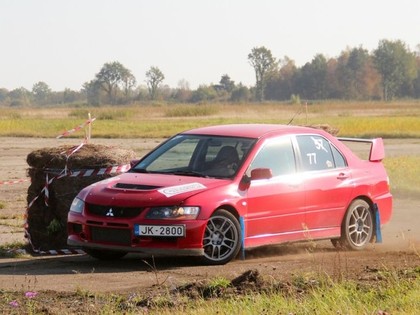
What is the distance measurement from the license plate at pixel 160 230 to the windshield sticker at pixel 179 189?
328mm

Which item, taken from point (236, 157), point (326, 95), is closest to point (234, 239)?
point (236, 157)

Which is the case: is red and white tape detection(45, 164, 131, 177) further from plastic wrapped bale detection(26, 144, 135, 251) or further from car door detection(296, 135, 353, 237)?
car door detection(296, 135, 353, 237)

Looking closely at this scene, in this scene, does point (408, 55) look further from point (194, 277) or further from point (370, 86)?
point (194, 277)

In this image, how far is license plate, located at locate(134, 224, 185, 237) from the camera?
11.5m

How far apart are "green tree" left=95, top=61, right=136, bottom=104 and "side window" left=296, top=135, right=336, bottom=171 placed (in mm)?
156332

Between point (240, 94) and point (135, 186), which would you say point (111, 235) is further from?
point (240, 94)

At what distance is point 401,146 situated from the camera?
140 ft

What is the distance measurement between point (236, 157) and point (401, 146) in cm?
3096

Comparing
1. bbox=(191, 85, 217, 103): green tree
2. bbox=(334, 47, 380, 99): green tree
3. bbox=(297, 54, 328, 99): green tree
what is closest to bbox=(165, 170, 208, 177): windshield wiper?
bbox=(334, 47, 380, 99): green tree

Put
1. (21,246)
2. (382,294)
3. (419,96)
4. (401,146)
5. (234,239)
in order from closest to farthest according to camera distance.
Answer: (382,294) → (234,239) → (21,246) → (401,146) → (419,96)

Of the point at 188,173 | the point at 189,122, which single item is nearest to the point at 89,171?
the point at 188,173

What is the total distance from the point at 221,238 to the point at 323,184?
173 centimetres

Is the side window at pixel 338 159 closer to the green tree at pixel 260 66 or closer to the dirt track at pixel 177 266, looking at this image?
the dirt track at pixel 177 266

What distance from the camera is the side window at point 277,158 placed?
12625 mm
